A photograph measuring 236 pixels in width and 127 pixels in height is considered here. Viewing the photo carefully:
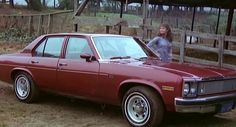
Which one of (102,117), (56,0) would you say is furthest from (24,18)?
(102,117)

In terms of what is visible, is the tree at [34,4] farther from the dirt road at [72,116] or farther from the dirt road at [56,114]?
the dirt road at [72,116]

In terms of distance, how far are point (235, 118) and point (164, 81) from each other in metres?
2.05

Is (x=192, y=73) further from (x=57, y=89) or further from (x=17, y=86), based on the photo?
(x=17, y=86)

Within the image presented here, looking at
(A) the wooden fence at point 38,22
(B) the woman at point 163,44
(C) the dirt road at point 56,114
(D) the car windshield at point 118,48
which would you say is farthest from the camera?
(A) the wooden fence at point 38,22

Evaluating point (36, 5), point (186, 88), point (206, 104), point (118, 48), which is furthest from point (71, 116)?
point (36, 5)

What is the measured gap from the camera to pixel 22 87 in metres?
9.20

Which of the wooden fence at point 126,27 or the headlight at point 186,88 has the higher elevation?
the wooden fence at point 126,27

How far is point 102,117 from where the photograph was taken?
8117 millimetres

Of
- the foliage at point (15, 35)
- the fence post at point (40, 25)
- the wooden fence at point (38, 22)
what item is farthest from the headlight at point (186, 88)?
the foliage at point (15, 35)

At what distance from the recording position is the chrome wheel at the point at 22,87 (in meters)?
9.05

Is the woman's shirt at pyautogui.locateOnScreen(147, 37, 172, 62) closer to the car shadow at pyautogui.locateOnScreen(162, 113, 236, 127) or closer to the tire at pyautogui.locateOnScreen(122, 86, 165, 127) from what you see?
the car shadow at pyautogui.locateOnScreen(162, 113, 236, 127)

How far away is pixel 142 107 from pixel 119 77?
0.59 meters

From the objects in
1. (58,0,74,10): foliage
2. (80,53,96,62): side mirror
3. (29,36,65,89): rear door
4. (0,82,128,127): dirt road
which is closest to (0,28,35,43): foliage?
(58,0,74,10): foliage

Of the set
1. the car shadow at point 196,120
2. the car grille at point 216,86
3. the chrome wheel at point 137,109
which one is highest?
the car grille at point 216,86
